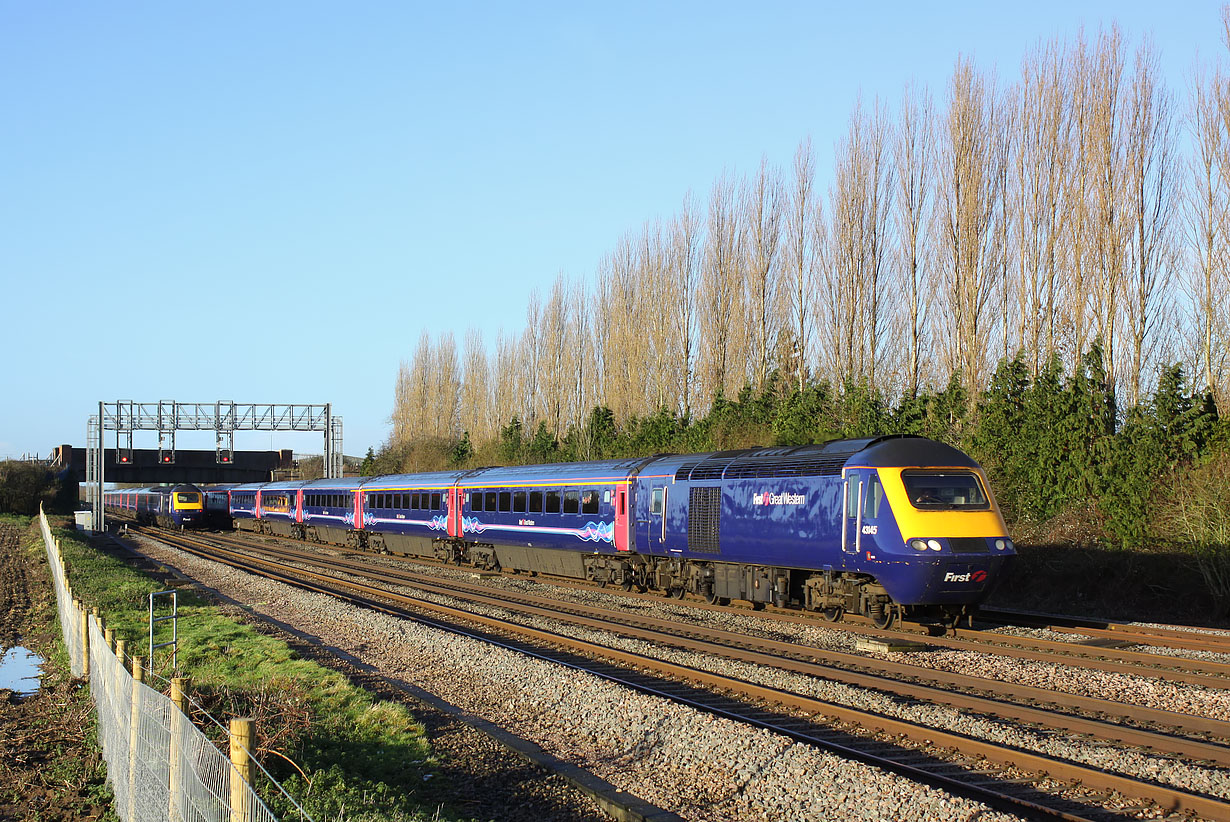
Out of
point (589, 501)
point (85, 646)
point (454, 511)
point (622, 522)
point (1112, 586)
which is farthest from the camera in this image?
point (454, 511)

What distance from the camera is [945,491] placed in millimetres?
15438

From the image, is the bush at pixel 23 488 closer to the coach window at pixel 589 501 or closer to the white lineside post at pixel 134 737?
the coach window at pixel 589 501

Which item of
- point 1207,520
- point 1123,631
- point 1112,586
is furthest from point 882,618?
point 1112,586

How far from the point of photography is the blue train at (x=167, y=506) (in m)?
57.3

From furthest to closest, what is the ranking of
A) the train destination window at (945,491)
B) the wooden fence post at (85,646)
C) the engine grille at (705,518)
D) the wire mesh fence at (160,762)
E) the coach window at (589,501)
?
the coach window at (589,501)
the engine grille at (705,518)
the train destination window at (945,491)
the wooden fence post at (85,646)
the wire mesh fence at (160,762)

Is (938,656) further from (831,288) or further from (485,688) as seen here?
(831,288)

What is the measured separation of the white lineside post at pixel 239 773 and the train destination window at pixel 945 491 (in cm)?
1156

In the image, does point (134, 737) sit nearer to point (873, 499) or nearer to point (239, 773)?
point (239, 773)

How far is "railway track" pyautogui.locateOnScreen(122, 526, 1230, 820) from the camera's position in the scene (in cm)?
763

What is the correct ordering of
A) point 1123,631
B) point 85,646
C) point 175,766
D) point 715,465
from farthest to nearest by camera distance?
1. point 715,465
2. point 1123,631
3. point 85,646
4. point 175,766

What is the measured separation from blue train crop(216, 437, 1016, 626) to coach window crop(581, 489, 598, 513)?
4 cm

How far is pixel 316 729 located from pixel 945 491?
Result: 10.0 m

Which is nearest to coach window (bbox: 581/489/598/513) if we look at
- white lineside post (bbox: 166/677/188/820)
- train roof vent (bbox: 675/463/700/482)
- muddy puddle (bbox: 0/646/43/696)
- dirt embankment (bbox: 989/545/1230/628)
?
train roof vent (bbox: 675/463/700/482)

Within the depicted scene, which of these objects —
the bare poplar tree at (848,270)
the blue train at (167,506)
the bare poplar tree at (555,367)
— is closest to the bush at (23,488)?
the blue train at (167,506)
